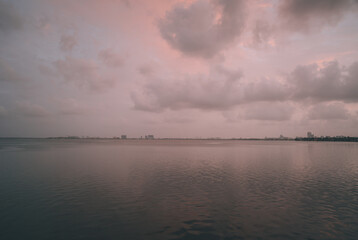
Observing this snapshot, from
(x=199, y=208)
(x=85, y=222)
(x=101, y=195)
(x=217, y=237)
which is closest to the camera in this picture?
(x=217, y=237)

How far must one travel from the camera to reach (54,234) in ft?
52.0

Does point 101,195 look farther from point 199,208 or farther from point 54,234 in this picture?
point 199,208

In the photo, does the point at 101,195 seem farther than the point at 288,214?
Yes

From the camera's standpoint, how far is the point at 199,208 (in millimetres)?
21406

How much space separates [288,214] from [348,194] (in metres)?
14.5

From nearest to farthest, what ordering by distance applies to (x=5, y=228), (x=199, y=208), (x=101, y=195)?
(x=5, y=228) < (x=199, y=208) < (x=101, y=195)

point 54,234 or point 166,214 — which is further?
point 166,214

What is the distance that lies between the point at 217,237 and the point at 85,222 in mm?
12379

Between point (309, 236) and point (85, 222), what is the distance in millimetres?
20014

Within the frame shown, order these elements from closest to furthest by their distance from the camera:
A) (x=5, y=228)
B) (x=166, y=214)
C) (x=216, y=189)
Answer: (x=5, y=228) < (x=166, y=214) < (x=216, y=189)

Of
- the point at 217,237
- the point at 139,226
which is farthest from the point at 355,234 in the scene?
the point at 139,226

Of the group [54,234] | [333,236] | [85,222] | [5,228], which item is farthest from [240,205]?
[5,228]

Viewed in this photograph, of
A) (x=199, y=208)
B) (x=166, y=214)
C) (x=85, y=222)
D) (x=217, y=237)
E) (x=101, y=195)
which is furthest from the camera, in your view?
(x=101, y=195)

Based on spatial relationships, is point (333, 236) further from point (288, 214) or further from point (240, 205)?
point (240, 205)
